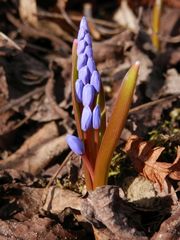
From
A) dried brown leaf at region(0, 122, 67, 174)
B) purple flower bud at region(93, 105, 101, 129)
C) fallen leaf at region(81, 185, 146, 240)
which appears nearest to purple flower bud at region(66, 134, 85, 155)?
purple flower bud at region(93, 105, 101, 129)

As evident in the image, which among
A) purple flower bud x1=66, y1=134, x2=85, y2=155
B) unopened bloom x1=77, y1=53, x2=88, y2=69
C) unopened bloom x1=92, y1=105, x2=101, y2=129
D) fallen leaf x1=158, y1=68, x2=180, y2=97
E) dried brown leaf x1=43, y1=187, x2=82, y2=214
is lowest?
dried brown leaf x1=43, y1=187, x2=82, y2=214

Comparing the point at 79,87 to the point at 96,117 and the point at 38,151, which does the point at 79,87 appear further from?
the point at 38,151

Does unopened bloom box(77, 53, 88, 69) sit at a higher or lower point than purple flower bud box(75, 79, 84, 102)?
higher

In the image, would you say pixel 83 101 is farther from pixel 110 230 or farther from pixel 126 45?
pixel 126 45

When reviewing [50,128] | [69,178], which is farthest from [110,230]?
[50,128]

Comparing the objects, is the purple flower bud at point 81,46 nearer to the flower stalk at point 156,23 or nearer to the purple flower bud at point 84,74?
the purple flower bud at point 84,74

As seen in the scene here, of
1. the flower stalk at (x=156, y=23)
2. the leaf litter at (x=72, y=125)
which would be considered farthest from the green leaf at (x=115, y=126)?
the flower stalk at (x=156, y=23)

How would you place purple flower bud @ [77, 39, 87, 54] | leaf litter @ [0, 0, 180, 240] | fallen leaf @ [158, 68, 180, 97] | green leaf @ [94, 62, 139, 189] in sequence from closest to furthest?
green leaf @ [94, 62, 139, 189], purple flower bud @ [77, 39, 87, 54], leaf litter @ [0, 0, 180, 240], fallen leaf @ [158, 68, 180, 97]

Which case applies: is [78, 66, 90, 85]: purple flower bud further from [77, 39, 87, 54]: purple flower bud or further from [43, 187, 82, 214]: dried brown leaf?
[43, 187, 82, 214]: dried brown leaf
